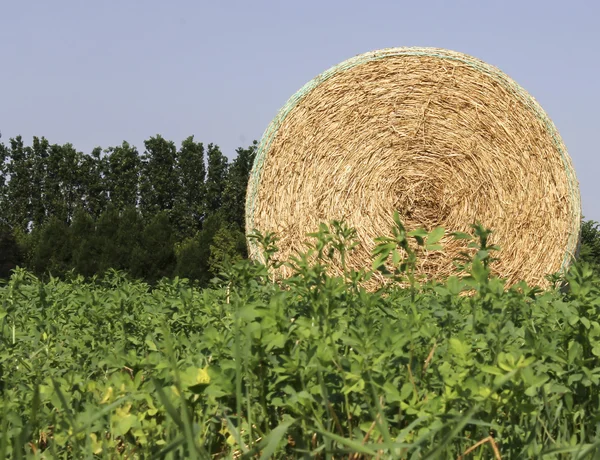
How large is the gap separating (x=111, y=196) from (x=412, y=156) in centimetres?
3304

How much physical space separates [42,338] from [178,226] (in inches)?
1367

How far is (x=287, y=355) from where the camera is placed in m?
2.16

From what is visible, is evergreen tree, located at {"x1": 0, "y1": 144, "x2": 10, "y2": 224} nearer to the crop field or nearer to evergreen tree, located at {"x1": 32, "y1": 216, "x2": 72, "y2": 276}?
evergreen tree, located at {"x1": 32, "y1": 216, "x2": 72, "y2": 276}

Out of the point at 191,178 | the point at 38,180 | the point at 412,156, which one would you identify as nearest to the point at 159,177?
the point at 191,178

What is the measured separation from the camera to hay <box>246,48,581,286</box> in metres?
8.57

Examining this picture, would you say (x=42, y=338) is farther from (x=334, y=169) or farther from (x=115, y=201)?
(x=115, y=201)

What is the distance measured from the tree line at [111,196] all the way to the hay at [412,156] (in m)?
18.2

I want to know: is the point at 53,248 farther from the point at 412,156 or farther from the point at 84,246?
the point at 412,156

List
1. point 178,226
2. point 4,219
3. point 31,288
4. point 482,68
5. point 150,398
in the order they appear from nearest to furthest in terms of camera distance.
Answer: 1. point 150,398
2. point 31,288
3. point 482,68
4. point 178,226
5. point 4,219

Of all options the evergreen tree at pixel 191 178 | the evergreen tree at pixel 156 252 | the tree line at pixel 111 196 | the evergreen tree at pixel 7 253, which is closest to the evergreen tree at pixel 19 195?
the tree line at pixel 111 196

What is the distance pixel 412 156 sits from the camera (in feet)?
28.9

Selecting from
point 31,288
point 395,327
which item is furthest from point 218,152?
point 395,327

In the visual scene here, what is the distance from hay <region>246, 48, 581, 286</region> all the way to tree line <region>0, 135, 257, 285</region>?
18.2 metres

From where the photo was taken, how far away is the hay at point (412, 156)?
857cm
